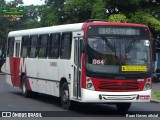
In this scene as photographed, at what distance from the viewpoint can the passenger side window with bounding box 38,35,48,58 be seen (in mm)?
19516

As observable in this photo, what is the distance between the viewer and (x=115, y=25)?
52.5 ft

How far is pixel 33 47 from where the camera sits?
21141 millimetres

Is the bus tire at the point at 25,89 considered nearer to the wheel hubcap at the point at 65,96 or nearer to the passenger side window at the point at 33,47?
the passenger side window at the point at 33,47

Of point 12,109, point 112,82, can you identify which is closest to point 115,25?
point 112,82

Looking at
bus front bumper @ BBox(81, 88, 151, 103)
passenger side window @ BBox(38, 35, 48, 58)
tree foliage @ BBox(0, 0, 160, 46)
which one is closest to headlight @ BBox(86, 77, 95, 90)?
bus front bumper @ BBox(81, 88, 151, 103)

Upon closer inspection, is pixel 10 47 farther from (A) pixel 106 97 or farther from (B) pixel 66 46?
(A) pixel 106 97

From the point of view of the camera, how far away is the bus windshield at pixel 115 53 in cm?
1546

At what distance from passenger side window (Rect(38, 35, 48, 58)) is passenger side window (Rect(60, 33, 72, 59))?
6.45 ft

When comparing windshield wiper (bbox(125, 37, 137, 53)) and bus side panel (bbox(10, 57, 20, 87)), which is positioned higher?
windshield wiper (bbox(125, 37, 137, 53))

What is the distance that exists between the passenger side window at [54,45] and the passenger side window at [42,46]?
0.58 meters

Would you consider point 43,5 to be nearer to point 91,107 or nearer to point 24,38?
point 24,38

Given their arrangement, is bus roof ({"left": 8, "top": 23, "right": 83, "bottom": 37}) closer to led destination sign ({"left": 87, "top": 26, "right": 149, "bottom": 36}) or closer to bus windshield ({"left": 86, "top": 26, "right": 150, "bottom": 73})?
led destination sign ({"left": 87, "top": 26, "right": 149, "bottom": 36})

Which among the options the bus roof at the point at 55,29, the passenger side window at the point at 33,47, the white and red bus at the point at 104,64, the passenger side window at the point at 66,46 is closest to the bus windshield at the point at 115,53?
the white and red bus at the point at 104,64

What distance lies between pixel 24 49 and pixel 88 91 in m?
7.91
